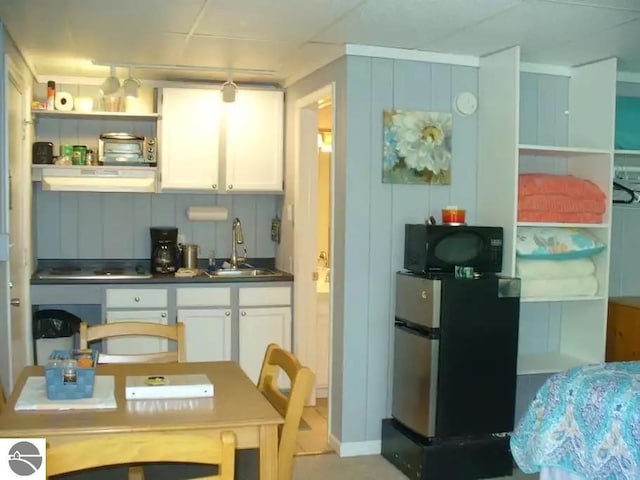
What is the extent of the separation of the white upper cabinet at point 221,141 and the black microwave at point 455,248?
5.37 feet

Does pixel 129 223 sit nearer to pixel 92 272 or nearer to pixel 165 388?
pixel 92 272

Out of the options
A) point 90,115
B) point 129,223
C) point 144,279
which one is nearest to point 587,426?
point 144,279

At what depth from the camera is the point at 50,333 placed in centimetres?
468

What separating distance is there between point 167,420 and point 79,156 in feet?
10.8

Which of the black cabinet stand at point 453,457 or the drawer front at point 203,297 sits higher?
the drawer front at point 203,297

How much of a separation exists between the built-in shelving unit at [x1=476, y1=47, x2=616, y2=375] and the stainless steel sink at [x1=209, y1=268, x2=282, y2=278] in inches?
64.7

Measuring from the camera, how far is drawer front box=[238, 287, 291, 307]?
16.1 ft

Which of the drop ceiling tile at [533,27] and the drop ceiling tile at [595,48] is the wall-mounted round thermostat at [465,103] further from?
the drop ceiling tile at [595,48]

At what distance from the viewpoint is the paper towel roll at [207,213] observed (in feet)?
17.0

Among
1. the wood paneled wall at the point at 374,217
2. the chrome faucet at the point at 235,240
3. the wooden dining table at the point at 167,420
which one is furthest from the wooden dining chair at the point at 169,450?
the chrome faucet at the point at 235,240

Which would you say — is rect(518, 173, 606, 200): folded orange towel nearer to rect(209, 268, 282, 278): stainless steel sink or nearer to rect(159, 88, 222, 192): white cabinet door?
rect(209, 268, 282, 278): stainless steel sink

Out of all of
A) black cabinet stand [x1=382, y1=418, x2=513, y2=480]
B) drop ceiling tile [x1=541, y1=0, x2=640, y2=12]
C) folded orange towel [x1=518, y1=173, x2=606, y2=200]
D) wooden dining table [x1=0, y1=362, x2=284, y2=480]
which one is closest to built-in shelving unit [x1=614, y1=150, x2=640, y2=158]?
folded orange towel [x1=518, y1=173, x2=606, y2=200]

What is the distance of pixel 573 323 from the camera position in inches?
169

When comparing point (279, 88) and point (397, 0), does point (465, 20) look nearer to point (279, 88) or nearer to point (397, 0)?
point (397, 0)
